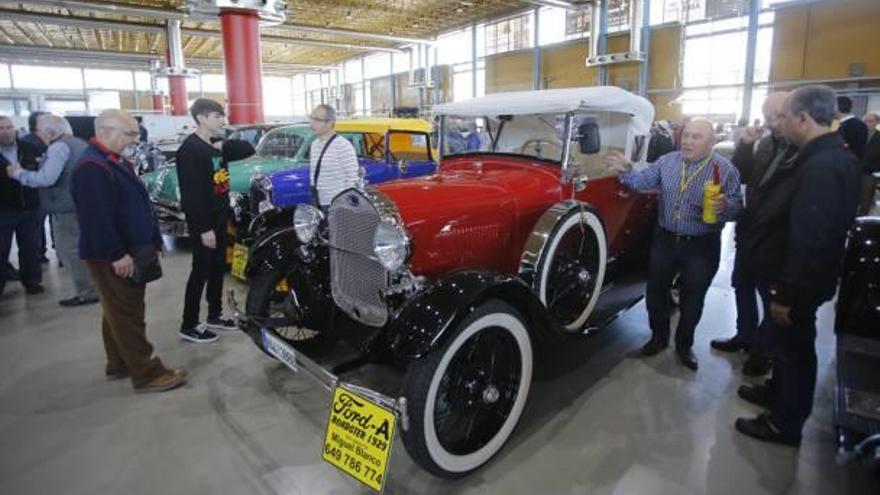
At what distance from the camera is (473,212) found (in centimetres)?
280

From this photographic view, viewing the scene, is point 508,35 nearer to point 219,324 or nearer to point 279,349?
point 219,324

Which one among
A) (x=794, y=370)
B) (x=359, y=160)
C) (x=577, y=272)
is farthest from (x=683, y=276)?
(x=359, y=160)

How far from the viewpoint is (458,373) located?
243 cm

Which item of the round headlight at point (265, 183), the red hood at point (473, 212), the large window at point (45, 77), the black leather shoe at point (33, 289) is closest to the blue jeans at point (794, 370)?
the red hood at point (473, 212)

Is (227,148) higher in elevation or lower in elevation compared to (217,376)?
higher

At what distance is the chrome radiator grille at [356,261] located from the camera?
2693 millimetres

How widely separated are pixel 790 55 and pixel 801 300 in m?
12.1

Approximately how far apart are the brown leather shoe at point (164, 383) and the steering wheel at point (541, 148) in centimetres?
277

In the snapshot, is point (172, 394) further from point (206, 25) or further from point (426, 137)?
point (206, 25)

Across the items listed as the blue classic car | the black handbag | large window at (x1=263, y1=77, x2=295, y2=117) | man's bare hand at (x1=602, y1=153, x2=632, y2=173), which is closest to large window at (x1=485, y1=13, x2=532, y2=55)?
the blue classic car

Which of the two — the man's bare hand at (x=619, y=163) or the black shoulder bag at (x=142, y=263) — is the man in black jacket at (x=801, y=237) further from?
the black shoulder bag at (x=142, y=263)

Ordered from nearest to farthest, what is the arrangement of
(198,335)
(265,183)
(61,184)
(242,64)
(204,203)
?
(204,203), (198,335), (61,184), (265,183), (242,64)

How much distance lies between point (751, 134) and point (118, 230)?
4.31 m

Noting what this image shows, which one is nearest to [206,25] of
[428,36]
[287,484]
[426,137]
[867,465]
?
[428,36]
